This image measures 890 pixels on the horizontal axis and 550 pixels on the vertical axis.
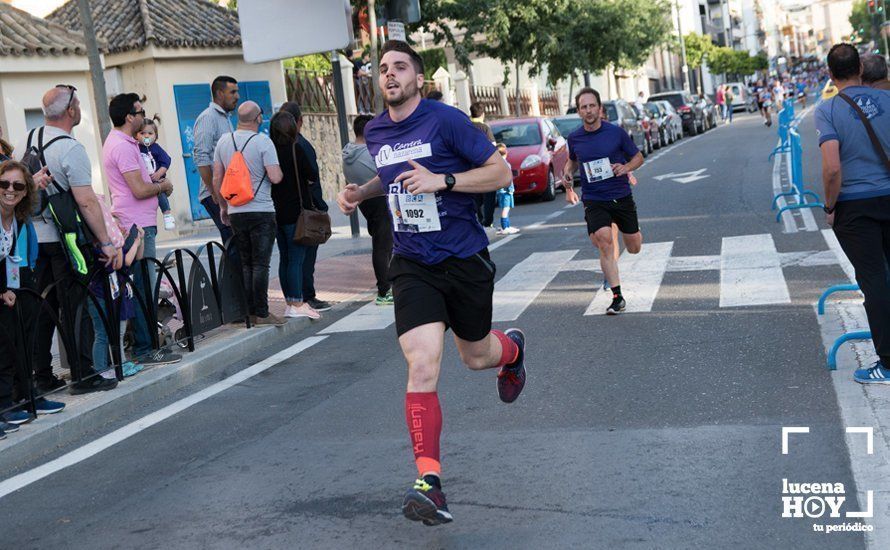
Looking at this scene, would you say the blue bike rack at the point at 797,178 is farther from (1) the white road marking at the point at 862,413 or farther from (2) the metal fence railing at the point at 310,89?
(2) the metal fence railing at the point at 310,89

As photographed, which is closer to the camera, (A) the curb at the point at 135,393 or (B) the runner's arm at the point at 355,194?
(B) the runner's arm at the point at 355,194

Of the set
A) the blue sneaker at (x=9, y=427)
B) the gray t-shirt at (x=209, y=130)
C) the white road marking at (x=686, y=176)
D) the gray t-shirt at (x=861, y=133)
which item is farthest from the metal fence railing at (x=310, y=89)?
the gray t-shirt at (x=861, y=133)

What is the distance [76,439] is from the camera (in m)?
7.41

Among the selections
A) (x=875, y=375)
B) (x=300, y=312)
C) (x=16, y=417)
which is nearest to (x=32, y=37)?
(x=300, y=312)

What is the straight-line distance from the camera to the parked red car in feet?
73.9

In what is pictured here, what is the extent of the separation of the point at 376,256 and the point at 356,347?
2309mm

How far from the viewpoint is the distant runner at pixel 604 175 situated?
9.94 m

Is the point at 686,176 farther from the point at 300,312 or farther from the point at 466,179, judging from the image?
the point at 466,179

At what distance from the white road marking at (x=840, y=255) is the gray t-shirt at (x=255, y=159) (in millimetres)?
4688

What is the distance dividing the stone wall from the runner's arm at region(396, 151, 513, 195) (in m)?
23.6

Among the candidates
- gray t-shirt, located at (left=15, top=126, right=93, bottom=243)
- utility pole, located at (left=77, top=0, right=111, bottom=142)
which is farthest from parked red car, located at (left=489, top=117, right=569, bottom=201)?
gray t-shirt, located at (left=15, top=126, right=93, bottom=243)

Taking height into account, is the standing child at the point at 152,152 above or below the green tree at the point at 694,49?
below

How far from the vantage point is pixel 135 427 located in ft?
24.7

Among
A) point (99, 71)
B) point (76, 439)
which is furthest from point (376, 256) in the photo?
point (99, 71)
